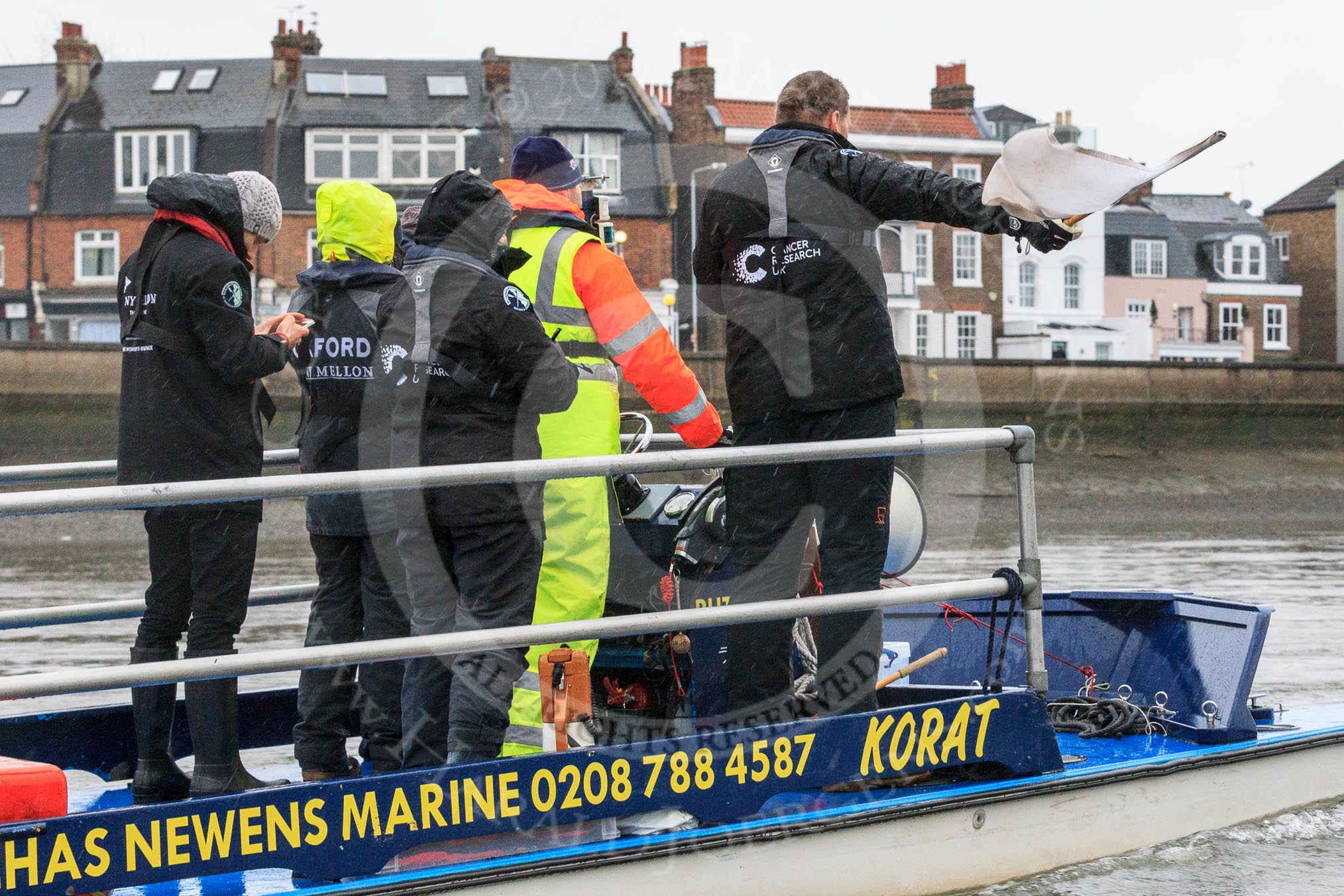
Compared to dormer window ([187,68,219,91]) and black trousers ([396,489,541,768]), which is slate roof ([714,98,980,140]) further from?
black trousers ([396,489,541,768])

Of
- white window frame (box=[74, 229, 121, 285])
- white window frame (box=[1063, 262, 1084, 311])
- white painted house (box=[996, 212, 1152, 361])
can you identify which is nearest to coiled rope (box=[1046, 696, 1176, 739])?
white window frame (box=[74, 229, 121, 285])

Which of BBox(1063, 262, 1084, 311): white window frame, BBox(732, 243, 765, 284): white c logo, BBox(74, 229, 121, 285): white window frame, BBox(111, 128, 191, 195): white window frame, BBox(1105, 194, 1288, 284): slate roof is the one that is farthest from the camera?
BBox(1105, 194, 1288, 284): slate roof

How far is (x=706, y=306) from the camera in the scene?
407 centimetres

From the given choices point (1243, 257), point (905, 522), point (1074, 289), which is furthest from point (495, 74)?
point (905, 522)

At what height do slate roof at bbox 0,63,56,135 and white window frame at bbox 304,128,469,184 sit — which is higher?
slate roof at bbox 0,63,56,135

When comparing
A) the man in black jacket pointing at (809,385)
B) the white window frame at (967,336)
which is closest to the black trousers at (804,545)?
the man in black jacket pointing at (809,385)

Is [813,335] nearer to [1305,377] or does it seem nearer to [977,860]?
[977,860]

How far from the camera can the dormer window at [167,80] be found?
4059cm

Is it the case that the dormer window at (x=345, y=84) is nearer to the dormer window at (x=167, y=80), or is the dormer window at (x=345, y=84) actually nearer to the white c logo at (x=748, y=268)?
the dormer window at (x=167, y=80)

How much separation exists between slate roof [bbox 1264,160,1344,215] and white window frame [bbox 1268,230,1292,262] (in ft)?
3.58

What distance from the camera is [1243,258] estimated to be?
182 feet

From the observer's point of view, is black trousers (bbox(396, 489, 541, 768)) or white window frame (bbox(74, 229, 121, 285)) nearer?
black trousers (bbox(396, 489, 541, 768))

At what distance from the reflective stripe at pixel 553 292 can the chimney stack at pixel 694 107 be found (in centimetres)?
3816

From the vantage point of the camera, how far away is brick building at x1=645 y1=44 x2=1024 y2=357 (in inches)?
1615
